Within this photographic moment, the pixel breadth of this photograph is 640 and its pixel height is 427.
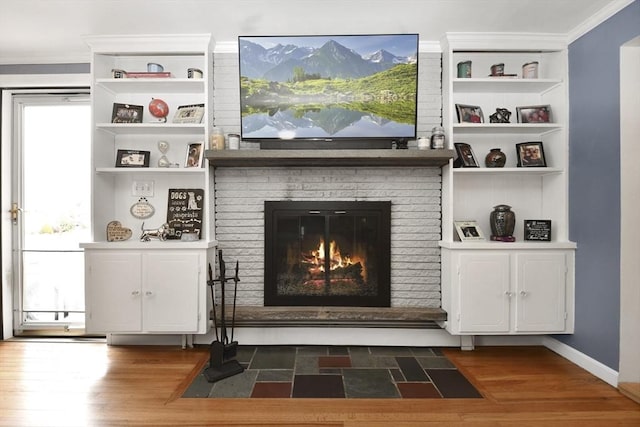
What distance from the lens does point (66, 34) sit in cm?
295

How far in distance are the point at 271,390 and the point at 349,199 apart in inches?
61.9

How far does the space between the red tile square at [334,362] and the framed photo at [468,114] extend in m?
2.05

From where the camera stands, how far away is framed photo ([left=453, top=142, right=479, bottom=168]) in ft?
9.83

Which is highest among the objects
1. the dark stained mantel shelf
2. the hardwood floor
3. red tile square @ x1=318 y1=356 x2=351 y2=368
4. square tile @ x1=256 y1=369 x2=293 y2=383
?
the dark stained mantel shelf

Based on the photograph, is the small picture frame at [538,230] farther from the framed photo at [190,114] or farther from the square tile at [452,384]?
the framed photo at [190,114]

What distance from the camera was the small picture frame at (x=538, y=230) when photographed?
296 centimetres

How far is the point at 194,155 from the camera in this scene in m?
3.09

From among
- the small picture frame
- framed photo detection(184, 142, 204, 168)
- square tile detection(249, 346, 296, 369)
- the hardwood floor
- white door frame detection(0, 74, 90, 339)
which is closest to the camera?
the hardwood floor

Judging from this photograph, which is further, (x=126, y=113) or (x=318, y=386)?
(x=126, y=113)

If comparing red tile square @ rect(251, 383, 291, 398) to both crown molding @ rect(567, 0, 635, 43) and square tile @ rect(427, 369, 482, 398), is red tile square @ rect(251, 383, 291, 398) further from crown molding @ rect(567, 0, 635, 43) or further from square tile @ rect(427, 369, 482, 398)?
crown molding @ rect(567, 0, 635, 43)

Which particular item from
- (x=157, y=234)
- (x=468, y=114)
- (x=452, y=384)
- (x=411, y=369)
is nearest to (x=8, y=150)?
(x=157, y=234)

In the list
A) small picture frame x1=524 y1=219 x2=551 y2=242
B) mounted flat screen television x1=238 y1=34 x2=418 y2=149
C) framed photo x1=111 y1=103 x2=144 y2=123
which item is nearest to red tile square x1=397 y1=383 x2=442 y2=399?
small picture frame x1=524 y1=219 x2=551 y2=242

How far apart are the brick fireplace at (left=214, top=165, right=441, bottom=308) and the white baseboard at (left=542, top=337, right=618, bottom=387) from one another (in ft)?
3.11

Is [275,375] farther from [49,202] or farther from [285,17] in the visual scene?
[49,202]
